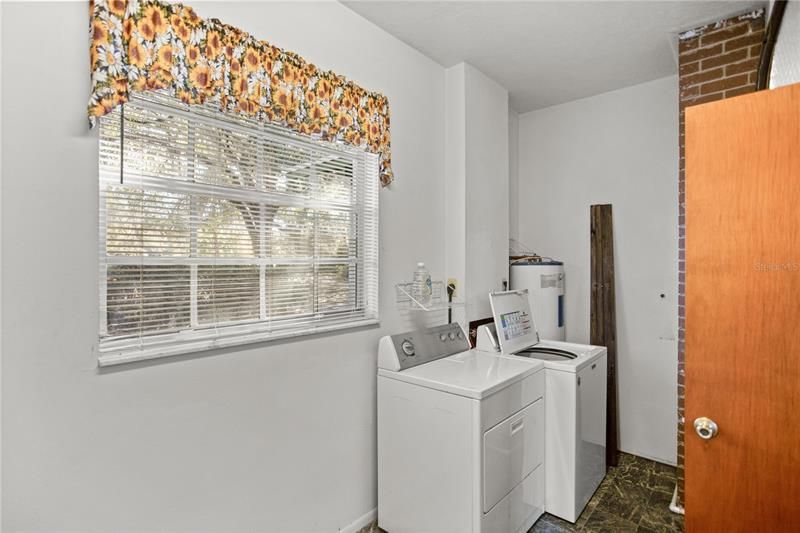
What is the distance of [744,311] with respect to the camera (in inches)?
48.7

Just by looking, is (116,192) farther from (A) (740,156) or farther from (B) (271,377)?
(A) (740,156)

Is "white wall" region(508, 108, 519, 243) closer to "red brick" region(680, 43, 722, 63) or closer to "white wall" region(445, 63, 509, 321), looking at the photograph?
"white wall" region(445, 63, 509, 321)

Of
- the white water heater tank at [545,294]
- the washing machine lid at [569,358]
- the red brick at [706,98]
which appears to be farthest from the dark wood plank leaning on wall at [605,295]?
the red brick at [706,98]

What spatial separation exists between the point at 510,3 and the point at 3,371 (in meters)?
2.61

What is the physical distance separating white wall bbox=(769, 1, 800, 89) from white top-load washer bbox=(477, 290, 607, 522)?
1.59m

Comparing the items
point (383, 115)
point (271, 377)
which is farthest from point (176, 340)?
point (383, 115)

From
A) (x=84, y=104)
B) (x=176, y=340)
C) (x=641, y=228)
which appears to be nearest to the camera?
(x=84, y=104)

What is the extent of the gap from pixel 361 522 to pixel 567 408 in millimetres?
1315

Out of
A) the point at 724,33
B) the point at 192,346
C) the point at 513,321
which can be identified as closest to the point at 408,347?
the point at 513,321

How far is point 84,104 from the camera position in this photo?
55.2 inches

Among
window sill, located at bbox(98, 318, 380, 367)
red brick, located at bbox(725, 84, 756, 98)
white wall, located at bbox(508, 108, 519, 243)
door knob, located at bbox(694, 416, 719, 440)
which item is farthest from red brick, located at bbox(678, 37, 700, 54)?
window sill, located at bbox(98, 318, 380, 367)

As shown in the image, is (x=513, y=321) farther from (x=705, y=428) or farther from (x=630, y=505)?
(x=705, y=428)

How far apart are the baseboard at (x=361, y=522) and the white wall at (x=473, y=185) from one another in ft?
4.23

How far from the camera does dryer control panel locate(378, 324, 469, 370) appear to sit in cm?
229
